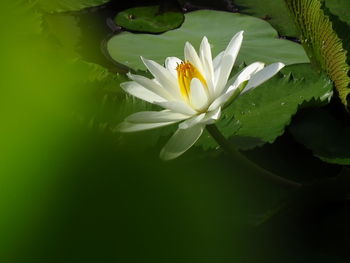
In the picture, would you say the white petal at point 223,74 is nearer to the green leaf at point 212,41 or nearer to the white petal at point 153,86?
the white petal at point 153,86

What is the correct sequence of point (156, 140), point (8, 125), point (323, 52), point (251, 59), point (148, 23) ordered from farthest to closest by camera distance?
1. point (148, 23)
2. point (251, 59)
3. point (323, 52)
4. point (156, 140)
5. point (8, 125)

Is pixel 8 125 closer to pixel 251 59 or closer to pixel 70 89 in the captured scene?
pixel 70 89

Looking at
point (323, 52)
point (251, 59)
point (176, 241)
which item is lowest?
point (251, 59)

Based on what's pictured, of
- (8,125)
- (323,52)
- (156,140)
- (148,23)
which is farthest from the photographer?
(148,23)

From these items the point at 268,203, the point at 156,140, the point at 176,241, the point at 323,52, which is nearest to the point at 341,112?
the point at 323,52

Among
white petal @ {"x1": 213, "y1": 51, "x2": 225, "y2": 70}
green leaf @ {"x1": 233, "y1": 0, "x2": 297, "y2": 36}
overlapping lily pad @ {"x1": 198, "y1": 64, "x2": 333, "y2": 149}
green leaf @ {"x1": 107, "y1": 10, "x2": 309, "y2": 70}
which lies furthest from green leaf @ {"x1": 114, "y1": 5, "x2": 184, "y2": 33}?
white petal @ {"x1": 213, "y1": 51, "x2": 225, "y2": 70}

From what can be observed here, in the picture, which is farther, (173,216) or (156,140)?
(156,140)

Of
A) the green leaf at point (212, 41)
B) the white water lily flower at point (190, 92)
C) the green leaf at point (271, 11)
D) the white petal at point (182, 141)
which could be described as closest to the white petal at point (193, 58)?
the white water lily flower at point (190, 92)
